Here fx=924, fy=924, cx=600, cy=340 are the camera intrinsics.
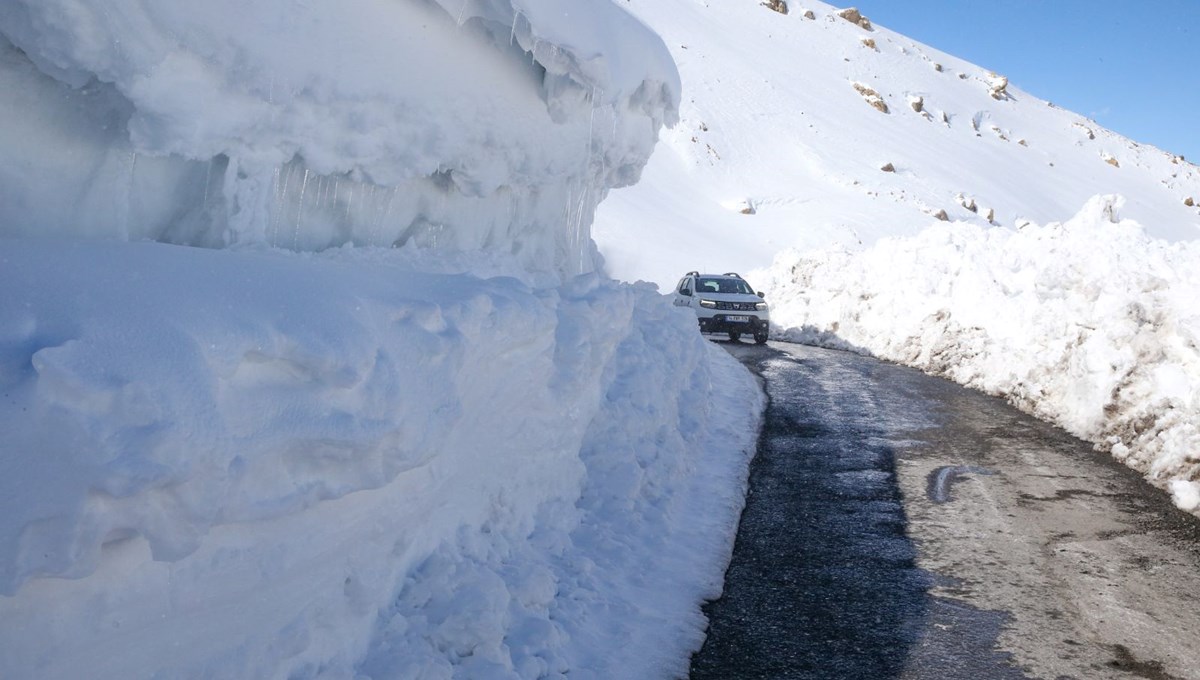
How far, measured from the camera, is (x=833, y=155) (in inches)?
2235

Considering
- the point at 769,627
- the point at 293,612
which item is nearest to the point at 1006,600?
the point at 769,627

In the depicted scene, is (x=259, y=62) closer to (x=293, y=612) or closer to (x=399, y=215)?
(x=399, y=215)

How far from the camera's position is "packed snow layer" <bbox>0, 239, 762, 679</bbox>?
2.64 m

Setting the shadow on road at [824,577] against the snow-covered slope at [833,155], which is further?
the snow-covered slope at [833,155]

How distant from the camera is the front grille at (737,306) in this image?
19.0 meters

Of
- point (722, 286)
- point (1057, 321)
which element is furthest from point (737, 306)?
point (1057, 321)

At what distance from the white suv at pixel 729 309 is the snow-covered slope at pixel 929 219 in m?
2.27

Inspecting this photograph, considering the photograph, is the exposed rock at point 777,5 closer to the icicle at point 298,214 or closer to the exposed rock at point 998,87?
the exposed rock at point 998,87

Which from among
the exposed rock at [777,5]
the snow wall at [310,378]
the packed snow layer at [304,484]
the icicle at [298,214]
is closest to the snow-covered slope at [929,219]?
the exposed rock at [777,5]

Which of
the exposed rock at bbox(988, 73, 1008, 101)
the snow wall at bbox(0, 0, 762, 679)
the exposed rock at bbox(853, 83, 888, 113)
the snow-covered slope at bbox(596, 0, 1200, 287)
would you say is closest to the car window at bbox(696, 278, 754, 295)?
the snow wall at bbox(0, 0, 762, 679)

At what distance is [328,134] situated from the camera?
5.33 m

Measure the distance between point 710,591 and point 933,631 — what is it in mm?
1221

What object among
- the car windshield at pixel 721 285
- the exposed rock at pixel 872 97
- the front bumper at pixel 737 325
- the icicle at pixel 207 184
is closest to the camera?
the icicle at pixel 207 184

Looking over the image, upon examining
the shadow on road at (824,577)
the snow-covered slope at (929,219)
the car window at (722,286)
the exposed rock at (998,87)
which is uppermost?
the exposed rock at (998,87)
